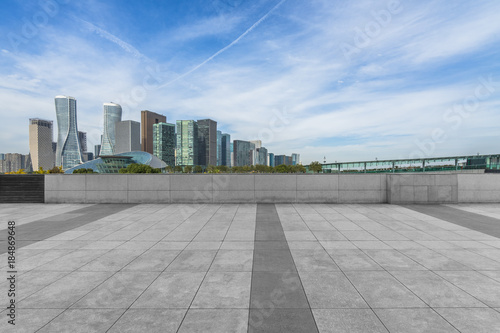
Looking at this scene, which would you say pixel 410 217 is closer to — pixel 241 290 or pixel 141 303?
pixel 241 290

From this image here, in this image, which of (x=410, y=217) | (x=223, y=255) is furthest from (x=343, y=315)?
(x=410, y=217)

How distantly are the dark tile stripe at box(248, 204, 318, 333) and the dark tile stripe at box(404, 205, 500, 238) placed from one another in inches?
283

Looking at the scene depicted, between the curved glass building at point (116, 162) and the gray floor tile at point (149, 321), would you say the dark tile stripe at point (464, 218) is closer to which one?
the gray floor tile at point (149, 321)

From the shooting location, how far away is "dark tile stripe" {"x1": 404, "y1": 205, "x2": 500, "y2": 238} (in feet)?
26.2

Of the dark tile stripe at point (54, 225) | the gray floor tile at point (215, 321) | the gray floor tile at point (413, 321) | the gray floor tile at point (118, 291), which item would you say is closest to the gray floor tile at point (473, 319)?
the gray floor tile at point (413, 321)

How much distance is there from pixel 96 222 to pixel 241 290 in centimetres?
764

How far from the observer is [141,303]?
3752 millimetres

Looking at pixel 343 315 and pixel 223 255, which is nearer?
pixel 343 315

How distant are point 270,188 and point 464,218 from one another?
853 centimetres

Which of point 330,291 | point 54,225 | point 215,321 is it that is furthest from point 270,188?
point 215,321

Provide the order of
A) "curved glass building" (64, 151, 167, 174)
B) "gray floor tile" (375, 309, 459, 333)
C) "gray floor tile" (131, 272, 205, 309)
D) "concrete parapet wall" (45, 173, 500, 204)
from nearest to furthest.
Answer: "gray floor tile" (375, 309, 459, 333) < "gray floor tile" (131, 272, 205, 309) < "concrete parapet wall" (45, 173, 500, 204) < "curved glass building" (64, 151, 167, 174)

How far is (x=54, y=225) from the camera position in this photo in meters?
8.56

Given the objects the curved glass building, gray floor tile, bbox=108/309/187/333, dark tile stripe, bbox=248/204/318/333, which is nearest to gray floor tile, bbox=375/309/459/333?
dark tile stripe, bbox=248/204/318/333

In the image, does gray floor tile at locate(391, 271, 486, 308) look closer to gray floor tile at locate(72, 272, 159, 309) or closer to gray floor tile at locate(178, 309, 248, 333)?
gray floor tile at locate(178, 309, 248, 333)
